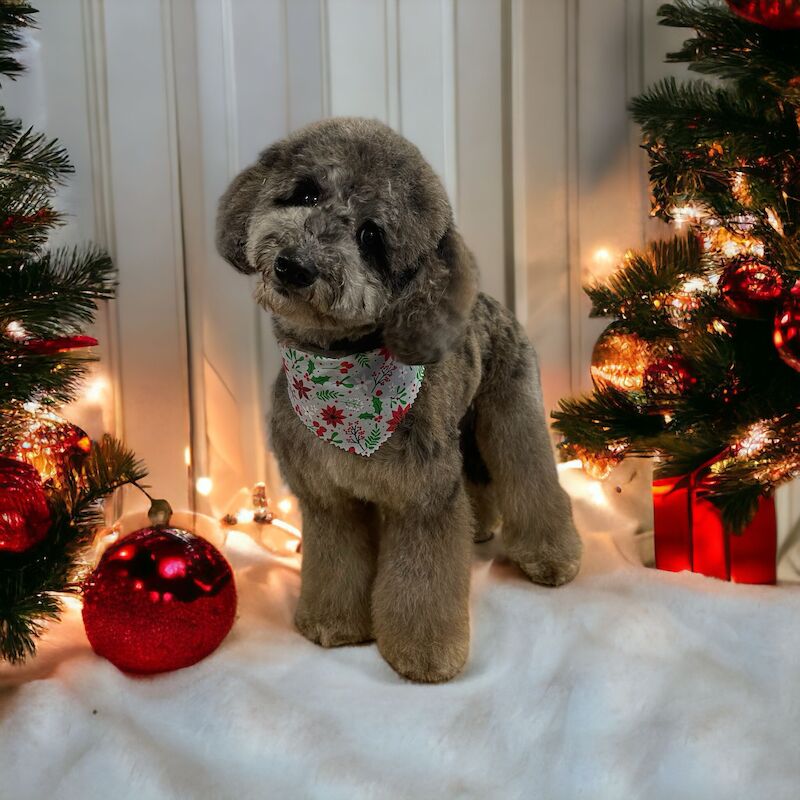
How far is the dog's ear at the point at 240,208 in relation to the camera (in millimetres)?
1026

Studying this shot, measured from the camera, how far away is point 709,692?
106 cm

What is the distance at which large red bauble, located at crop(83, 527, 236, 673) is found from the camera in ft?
3.59

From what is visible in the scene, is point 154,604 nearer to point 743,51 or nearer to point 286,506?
point 286,506

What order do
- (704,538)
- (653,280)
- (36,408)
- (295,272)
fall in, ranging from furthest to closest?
(704,538) < (653,280) < (36,408) < (295,272)

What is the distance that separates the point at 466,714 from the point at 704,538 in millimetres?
623

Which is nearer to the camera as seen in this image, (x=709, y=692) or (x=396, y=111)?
(x=709, y=692)

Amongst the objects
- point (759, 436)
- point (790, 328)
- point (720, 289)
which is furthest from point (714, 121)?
point (759, 436)

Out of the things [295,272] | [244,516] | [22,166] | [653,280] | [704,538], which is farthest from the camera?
[244,516]

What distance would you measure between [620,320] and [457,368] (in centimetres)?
36

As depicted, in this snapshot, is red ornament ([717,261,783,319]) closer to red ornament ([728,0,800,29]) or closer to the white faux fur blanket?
red ornament ([728,0,800,29])

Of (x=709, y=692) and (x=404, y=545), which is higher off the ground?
(x=404, y=545)

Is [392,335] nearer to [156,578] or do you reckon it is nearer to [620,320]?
[156,578]

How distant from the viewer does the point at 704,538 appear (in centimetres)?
144

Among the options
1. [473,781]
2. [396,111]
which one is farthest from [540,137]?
[473,781]
